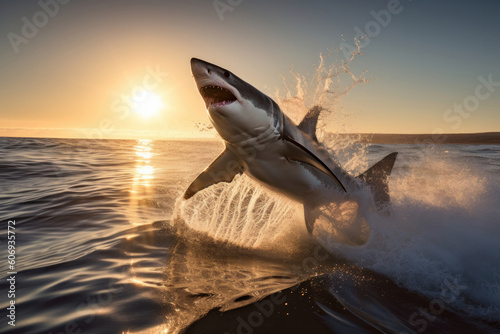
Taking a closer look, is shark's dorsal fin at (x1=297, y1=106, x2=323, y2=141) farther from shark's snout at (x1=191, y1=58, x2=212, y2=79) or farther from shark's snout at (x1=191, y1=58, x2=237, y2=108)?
shark's snout at (x1=191, y1=58, x2=212, y2=79)

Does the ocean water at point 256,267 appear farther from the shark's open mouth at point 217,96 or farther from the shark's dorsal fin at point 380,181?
the shark's open mouth at point 217,96

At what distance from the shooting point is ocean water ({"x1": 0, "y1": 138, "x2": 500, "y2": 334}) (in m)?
3.13

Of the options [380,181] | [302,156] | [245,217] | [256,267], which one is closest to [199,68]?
[302,156]

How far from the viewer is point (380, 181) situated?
630 centimetres

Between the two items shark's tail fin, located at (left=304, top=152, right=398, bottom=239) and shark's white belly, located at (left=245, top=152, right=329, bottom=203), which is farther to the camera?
shark's tail fin, located at (left=304, top=152, right=398, bottom=239)

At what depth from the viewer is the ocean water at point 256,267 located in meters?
3.13

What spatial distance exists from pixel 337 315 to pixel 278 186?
2.64 meters

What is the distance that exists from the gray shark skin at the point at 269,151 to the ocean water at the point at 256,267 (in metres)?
0.75

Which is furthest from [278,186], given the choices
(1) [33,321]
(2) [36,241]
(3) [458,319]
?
(2) [36,241]

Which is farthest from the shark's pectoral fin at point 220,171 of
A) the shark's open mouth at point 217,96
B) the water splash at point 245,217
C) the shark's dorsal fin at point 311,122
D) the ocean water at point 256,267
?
the shark's dorsal fin at point 311,122

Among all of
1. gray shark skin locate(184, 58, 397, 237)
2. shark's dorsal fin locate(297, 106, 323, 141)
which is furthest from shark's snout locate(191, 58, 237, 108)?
shark's dorsal fin locate(297, 106, 323, 141)

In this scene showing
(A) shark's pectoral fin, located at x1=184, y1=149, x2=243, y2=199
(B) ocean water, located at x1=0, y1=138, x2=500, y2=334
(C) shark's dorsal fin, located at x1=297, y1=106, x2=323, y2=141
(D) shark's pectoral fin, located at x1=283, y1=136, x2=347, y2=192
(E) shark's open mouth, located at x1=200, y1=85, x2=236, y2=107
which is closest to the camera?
(B) ocean water, located at x1=0, y1=138, x2=500, y2=334

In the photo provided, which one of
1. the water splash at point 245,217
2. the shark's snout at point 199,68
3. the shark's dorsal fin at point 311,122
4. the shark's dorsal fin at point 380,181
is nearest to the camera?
the shark's snout at point 199,68

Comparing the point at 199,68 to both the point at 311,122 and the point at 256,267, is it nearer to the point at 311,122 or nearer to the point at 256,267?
the point at 311,122
